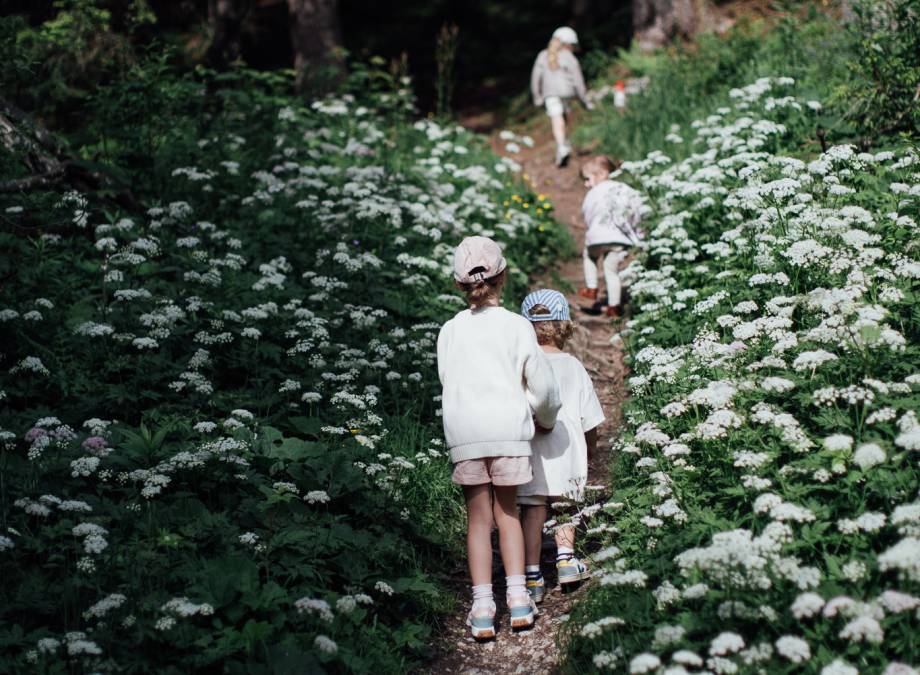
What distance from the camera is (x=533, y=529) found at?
538cm

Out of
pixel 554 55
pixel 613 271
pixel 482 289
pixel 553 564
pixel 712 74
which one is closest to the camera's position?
pixel 482 289

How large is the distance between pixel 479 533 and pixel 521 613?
0.50 m

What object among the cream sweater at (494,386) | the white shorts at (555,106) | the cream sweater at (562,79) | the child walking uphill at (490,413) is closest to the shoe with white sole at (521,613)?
the child walking uphill at (490,413)

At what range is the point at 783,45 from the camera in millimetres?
13094

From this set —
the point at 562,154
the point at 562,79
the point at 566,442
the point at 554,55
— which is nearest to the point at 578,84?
the point at 562,79

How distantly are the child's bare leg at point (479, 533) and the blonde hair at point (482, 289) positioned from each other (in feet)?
3.47

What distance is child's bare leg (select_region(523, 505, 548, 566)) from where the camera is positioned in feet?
17.6

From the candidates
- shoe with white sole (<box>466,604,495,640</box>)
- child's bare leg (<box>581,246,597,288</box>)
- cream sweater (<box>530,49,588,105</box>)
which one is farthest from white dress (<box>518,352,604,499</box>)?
cream sweater (<box>530,49,588,105</box>)

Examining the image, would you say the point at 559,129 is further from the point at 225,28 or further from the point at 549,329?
the point at 549,329

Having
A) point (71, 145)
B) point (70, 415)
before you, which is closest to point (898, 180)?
point (70, 415)

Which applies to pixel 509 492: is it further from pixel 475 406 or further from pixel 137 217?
pixel 137 217

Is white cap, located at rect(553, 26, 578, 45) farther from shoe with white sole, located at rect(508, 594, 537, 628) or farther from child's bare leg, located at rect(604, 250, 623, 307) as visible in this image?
shoe with white sole, located at rect(508, 594, 537, 628)

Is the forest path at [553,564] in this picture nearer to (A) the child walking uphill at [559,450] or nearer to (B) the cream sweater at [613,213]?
(A) the child walking uphill at [559,450]

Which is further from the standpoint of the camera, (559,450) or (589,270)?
(589,270)
